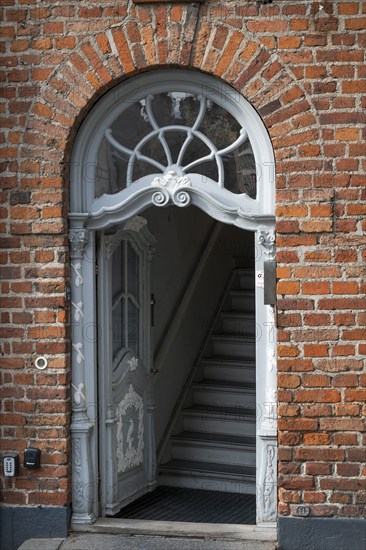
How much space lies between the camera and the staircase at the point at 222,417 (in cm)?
790

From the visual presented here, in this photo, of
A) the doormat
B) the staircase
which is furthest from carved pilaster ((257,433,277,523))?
the staircase

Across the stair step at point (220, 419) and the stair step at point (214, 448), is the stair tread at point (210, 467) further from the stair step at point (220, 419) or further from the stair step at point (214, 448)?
the stair step at point (220, 419)

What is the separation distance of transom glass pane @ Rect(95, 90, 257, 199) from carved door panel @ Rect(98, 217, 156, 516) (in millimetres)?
621

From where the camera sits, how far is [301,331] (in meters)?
6.02

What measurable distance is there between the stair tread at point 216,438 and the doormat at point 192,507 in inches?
20.3

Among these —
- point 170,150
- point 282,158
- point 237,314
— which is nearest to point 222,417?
point 237,314

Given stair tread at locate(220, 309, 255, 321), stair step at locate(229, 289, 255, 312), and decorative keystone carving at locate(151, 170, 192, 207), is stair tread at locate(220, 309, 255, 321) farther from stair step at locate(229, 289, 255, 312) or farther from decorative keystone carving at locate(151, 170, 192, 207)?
decorative keystone carving at locate(151, 170, 192, 207)

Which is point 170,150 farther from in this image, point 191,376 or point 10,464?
point 191,376

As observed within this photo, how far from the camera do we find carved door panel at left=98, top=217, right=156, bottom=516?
674 cm

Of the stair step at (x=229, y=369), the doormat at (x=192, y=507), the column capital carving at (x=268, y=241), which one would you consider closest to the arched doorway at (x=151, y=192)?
the column capital carving at (x=268, y=241)

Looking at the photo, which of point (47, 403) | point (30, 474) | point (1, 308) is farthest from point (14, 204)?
point (30, 474)

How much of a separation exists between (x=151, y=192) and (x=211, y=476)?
8.88ft

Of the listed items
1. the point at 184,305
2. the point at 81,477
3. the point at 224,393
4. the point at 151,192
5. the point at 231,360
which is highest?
the point at 151,192

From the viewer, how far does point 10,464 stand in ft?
20.9
